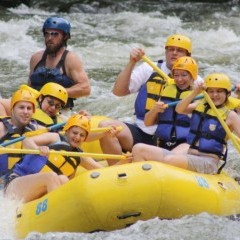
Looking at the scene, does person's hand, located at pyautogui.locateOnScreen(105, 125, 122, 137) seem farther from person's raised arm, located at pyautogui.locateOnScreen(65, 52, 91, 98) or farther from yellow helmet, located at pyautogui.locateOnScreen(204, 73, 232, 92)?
yellow helmet, located at pyautogui.locateOnScreen(204, 73, 232, 92)

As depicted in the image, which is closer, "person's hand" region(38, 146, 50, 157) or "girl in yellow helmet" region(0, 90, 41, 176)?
"person's hand" region(38, 146, 50, 157)

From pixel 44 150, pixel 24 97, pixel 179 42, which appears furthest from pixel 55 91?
pixel 179 42

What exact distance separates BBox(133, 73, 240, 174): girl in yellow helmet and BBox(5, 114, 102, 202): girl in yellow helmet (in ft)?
1.41

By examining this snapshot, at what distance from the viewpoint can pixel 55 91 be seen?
19.1ft

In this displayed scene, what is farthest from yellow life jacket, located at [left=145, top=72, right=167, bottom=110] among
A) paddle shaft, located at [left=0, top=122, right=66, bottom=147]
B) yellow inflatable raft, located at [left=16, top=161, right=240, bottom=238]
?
yellow inflatable raft, located at [left=16, top=161, right=240, bottom=238]

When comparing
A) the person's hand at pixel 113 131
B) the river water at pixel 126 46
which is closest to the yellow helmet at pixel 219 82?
the person's hand at pixel 113 131

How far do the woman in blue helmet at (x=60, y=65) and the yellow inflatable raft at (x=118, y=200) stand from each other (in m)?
1.70

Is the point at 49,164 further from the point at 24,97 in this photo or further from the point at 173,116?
the point at 173,116

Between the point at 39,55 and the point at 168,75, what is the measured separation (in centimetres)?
125

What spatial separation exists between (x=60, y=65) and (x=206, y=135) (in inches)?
63.8

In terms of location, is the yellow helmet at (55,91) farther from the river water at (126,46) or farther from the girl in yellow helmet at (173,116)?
the river water at (126,46)

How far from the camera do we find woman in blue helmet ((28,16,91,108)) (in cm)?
627

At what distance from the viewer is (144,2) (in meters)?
16.9

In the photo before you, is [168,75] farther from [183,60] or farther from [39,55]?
[39,55]
